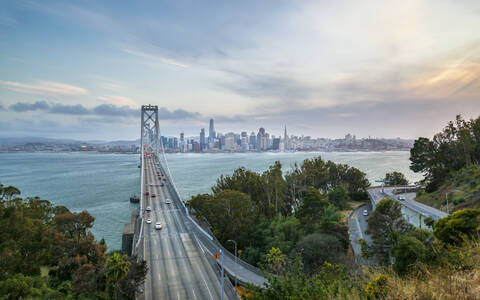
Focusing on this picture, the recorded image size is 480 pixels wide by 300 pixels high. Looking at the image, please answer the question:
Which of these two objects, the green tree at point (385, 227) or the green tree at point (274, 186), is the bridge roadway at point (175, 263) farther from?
the green tree at point (274, 186)

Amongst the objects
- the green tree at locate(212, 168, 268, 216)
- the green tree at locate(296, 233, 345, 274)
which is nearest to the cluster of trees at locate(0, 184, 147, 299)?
the green tree at locate(296, 233, 345, 274)

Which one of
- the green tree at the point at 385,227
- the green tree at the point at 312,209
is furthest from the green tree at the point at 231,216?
the green tree at the point at 385,227

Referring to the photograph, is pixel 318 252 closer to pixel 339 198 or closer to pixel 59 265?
pixel 59 265

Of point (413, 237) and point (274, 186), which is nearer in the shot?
point (413, 237)

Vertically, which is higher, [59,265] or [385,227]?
[385,227]

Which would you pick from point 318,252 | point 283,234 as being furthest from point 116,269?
point 283,234

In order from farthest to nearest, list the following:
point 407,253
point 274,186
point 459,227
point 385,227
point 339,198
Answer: point 339,198 < point 274,186 < point 385,227 < point 407,253 < point 459,227

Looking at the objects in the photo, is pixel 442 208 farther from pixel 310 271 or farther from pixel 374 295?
pixel 374 295

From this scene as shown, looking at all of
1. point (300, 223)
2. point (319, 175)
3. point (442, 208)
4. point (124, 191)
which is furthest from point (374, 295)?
point (124, 191)
